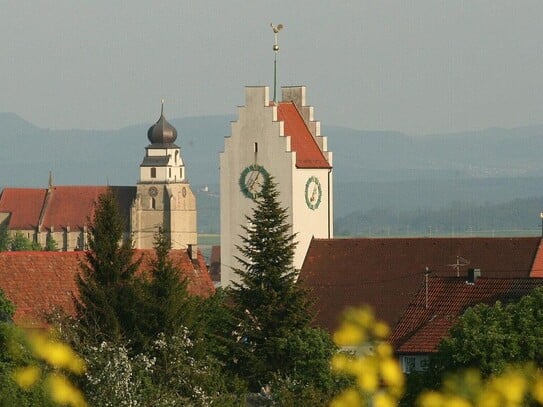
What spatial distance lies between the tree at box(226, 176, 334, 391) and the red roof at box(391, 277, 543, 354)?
2381 mm

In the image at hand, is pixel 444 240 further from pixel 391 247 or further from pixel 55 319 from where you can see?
pixel 55 319

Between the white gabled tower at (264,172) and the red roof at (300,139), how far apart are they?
44mm

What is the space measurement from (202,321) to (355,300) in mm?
13729

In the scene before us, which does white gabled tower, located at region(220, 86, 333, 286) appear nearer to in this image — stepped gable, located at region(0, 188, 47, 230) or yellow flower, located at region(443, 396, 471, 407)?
yellow flower, located at region(443, 396, 471, 407)

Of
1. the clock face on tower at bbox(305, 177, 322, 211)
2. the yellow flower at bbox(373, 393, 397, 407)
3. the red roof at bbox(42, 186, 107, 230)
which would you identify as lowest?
the yellow flower at bbox(373, 393, 397, 407)

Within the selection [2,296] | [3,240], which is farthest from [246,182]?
[3,240]

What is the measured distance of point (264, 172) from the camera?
61.5 metres

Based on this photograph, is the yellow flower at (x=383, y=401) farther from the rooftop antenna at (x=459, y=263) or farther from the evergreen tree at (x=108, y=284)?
the rooftop antenna at (x=459, y=263)

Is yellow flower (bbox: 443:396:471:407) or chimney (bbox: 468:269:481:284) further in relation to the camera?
chimney (bbox: 468:269:481:284)

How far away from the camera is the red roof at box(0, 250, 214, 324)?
5028 cm

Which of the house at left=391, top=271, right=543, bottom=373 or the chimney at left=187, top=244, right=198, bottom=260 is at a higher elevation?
the chimney at left=187, top=244, right=198, bottom=260

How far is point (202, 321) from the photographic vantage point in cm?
4175

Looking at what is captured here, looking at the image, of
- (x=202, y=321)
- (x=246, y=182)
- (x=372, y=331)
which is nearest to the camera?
(x=372, y=331)

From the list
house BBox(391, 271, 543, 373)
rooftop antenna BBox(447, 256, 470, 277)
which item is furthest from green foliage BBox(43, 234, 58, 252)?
house BBox(391, 271, 543, 373)
